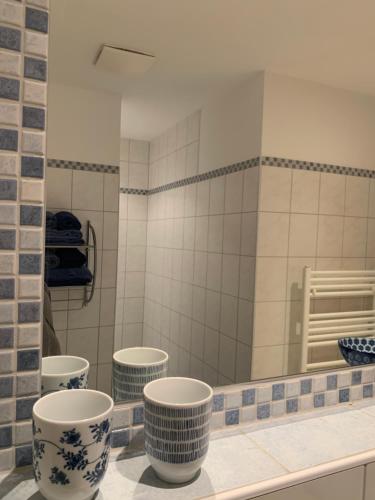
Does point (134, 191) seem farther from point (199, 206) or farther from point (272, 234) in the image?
point (272, 234)

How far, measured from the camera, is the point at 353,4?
38.2 inches

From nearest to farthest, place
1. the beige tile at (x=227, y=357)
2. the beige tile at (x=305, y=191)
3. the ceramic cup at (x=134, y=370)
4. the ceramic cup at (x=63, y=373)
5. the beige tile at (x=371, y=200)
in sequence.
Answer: the ceramic cup at (x=63, y=373) < the ceramic cup at (x=134, y=370) < the beige tile at (x=227, y=357) < the beige tile at (x=305, y=191) < the beige tile at (x=371, y=200)

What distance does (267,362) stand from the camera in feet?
3.38

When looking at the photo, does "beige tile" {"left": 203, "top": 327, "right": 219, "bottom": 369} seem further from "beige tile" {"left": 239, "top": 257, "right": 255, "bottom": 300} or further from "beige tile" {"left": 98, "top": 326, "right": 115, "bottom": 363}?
"beige tile" {"left": 98, "top": 326, "right": 115, "bottom": 363}

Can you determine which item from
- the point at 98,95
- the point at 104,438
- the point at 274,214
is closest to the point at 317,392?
the point at 274,214

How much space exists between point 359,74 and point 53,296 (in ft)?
3.37

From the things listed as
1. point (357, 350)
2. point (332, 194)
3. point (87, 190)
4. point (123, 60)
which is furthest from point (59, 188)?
point (357, 350)

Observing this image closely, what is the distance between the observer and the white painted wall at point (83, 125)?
0.80m

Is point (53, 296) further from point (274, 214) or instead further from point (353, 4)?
point (353, 4)

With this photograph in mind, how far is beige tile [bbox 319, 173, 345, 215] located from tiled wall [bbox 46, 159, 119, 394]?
0.61 metres

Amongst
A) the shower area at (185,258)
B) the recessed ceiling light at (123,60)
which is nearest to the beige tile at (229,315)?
the shower area at (185,258)

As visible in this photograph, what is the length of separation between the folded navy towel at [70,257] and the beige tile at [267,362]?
522 millimetres

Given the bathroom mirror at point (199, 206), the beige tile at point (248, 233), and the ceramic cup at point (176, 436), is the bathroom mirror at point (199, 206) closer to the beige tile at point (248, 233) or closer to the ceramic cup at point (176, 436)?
the beige tile at point (248, 233)

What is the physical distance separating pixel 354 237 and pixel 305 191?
0.23 m
